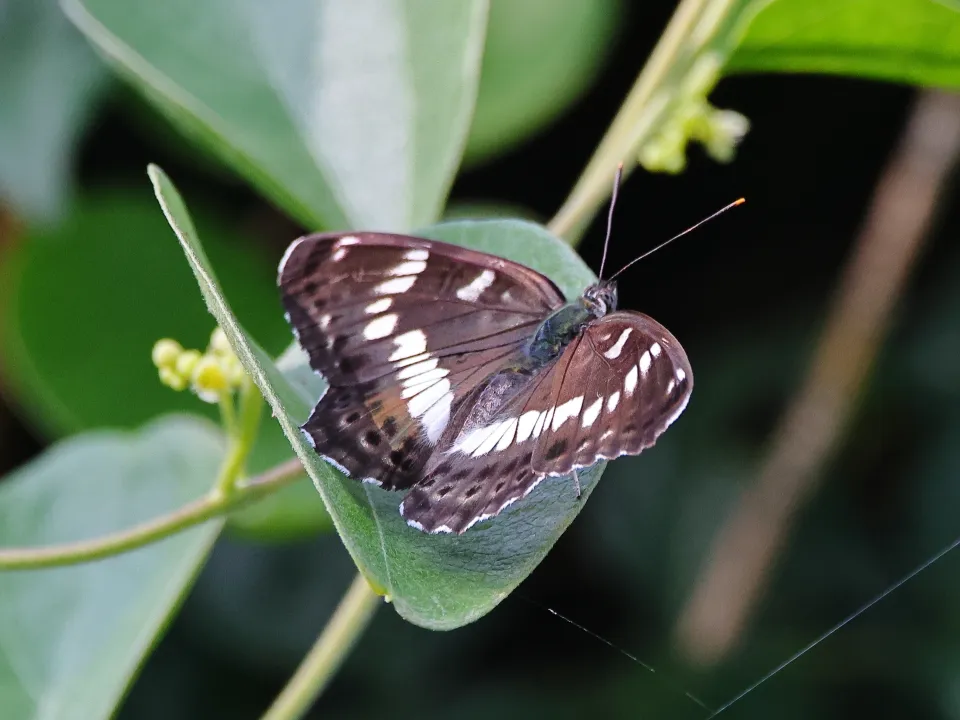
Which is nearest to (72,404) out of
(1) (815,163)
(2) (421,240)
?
(2) (421,240)

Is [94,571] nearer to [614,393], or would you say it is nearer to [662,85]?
[614,393]

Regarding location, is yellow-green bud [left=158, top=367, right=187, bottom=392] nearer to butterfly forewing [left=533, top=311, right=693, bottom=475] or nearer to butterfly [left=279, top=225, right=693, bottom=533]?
butterfly [left=279, top=225, right=693, bottom=533]

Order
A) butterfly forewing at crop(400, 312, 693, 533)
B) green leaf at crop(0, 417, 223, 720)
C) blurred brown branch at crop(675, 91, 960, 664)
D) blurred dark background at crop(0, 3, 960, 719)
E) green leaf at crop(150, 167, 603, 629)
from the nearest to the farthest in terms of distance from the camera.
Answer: green leaf at crop(150, 167, 603, 629)
butterfly forewing at crop(400, 312, 693, 533)
green leaf at crop(0, 417, 223, 720)
blurred brown branch at crop(675, 91, 960, 664)
blurred dark background at crop(0, 3, 960, 719)

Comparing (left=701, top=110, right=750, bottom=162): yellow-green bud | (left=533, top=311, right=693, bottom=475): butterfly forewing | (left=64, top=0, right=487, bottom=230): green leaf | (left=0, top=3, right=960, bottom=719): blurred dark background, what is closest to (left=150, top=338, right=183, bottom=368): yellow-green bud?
(left=64, top=0, right=487, bottom=230): green leaf

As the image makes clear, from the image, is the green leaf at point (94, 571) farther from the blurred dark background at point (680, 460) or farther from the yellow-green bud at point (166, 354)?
the blurred dark background at point (680, 460)

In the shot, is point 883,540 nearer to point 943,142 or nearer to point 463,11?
point 943,142

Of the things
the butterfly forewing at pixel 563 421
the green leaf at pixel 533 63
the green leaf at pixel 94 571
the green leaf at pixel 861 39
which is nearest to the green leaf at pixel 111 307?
the green leaf at pixel 94 571

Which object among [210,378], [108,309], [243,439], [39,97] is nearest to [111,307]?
[108,309]
